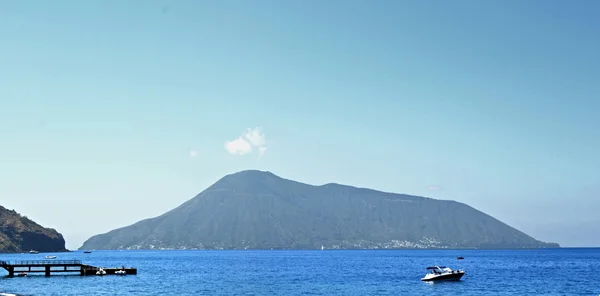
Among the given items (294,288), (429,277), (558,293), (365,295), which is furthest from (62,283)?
→ (558,293)

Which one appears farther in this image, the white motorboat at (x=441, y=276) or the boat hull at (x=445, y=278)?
the boat hull at (x=445, y=278)

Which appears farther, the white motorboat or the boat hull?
the boat hull

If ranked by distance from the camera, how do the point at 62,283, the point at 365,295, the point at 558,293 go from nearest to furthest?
1. the point at 365,295
2. the point at 558,293
3. the point at 62,283

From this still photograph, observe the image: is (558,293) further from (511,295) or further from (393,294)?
(393,294)

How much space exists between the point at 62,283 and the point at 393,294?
67.6m

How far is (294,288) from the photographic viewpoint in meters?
114

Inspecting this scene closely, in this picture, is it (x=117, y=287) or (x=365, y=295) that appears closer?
(x=365, y=295)

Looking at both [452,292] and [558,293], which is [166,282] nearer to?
[452,292]

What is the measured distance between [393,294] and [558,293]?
99.8ft

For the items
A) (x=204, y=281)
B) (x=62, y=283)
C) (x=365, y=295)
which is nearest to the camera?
(x=365, y=295)

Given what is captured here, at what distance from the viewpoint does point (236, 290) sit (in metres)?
110

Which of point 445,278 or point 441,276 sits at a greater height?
point 441,276

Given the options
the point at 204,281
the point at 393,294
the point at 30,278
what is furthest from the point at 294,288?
the point at 30,278

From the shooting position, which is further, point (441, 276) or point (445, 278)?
point (445, 278)
